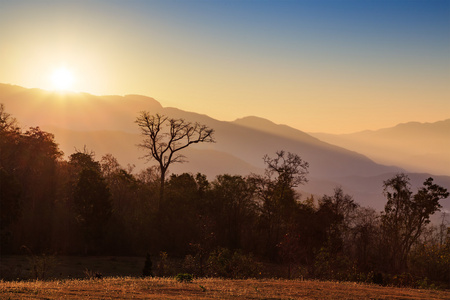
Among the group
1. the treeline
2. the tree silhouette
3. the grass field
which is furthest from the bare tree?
the grass field

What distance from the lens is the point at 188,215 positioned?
7319 centimetres

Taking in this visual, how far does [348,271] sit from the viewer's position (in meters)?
42.8

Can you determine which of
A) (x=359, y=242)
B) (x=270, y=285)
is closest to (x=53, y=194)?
(x=359, y=242)

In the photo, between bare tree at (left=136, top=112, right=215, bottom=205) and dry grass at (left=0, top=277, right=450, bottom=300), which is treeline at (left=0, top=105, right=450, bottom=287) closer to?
bare tree at (left=136, top=112, right=215, bottom=205)

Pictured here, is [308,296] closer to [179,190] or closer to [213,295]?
[213,295]

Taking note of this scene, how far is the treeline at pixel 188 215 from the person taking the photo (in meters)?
64.7

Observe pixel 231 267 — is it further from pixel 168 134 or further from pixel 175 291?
pixel 168 134

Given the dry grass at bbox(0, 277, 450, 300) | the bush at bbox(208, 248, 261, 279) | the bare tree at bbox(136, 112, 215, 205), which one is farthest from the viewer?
the bare tree at bbox(136, 112, 215, 205)

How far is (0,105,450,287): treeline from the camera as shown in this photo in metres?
64.7

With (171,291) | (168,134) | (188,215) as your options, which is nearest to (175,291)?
(171,291)

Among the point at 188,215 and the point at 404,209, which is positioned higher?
the point at 404,209

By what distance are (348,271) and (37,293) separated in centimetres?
3062

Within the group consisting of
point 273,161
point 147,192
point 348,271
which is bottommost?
point 348,271

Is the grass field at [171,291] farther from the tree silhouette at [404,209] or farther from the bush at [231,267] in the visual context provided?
the tree silhouette at [404,209]
